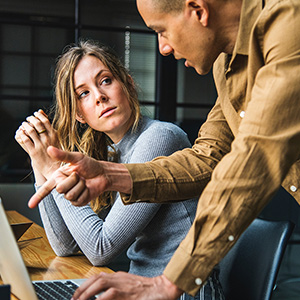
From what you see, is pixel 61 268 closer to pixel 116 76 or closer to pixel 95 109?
pixel 95 109

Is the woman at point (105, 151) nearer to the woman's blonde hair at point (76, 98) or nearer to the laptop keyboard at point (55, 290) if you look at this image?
the woman's blonde hair at point (76, 98)

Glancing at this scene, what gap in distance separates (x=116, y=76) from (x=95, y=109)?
164 mm

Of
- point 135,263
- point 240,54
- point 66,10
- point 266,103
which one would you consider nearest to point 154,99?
point 66,10

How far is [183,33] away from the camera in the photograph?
1.16 metres

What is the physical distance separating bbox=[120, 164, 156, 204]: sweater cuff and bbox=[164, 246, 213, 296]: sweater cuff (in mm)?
341

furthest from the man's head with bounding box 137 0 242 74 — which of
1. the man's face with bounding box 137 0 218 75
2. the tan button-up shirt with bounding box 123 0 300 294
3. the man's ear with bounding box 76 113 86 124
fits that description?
the man's ear with bounding box 76 113 86 124

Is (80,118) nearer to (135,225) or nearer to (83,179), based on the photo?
(135,225)

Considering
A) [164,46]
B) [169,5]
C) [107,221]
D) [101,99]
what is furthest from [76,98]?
[169,5]

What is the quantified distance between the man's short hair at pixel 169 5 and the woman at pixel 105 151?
66 centimetres

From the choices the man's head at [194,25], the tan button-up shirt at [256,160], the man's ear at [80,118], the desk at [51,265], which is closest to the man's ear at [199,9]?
the man's head at [194,25]

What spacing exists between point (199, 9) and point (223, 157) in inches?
13.3

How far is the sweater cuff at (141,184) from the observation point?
1.23 meters

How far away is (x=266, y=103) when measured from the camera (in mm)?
940

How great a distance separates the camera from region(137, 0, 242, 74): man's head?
3.70 feet
